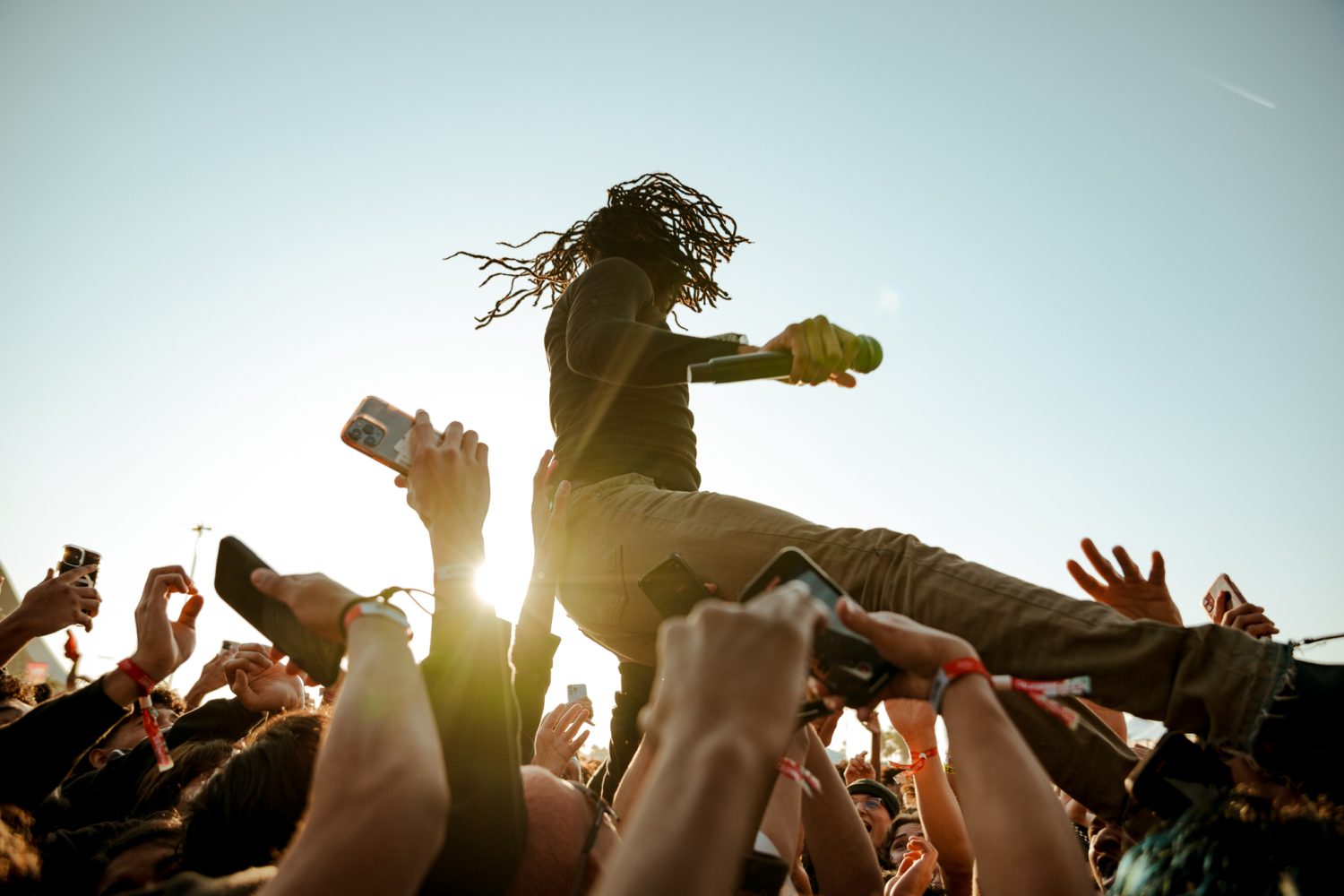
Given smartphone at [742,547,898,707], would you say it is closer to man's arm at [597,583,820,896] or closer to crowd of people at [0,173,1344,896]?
crowd of people at [0,173,1344,896]

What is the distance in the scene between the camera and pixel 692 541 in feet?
7.86

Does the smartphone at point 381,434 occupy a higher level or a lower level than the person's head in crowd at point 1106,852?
higher

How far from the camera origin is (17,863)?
6.51 feet

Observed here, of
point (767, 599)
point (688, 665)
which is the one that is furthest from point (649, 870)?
point (767, 599)

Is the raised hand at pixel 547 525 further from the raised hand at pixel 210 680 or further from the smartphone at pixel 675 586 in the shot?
the raised hand at pixel 210 680

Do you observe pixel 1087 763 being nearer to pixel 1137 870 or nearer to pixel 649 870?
pixel 1137 870

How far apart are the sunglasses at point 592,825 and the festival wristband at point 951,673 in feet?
2.66

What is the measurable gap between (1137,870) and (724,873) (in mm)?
870

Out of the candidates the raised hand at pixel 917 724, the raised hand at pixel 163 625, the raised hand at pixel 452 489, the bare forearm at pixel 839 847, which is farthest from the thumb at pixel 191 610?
the raised hand at pixel 917 724

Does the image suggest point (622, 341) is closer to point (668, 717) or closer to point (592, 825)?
point (592, 825)

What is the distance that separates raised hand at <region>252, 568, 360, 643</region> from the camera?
1.66 meters

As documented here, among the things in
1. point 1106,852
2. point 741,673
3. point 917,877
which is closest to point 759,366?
point 741,673

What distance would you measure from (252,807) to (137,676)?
126 cm

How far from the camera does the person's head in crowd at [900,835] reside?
4734 millimetres
